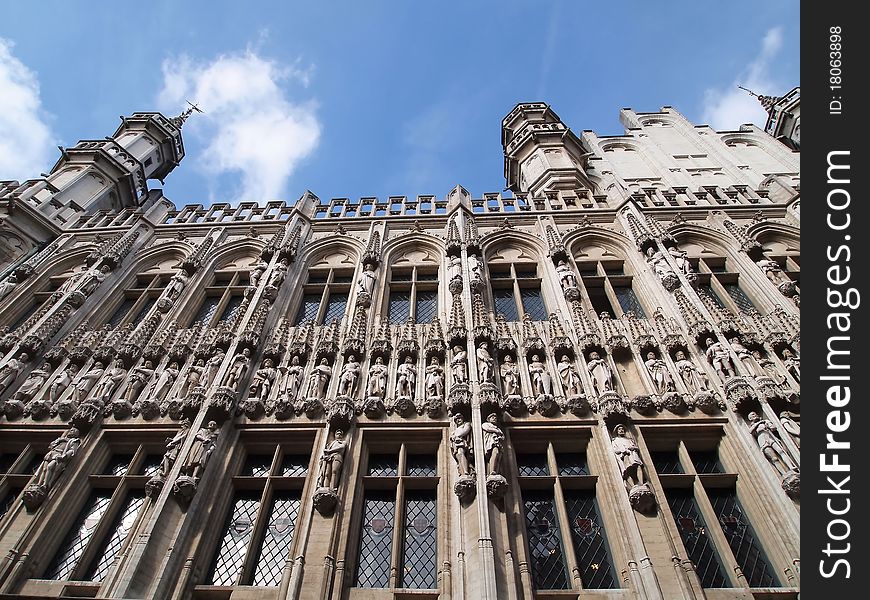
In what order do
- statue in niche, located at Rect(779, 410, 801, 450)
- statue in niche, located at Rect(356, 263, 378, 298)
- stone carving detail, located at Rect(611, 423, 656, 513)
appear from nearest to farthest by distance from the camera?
stone carving detail, located at Rect(611, 423, 656, 513)
statue in niche, located at Rect(779, 410, 801, 450)
statue in niche, located at Rect(356, 263, 378, 298)

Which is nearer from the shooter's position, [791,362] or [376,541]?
[376,541]

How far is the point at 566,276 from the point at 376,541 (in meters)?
8.17

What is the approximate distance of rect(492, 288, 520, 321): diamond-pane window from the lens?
14.0 metres

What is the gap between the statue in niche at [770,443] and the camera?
853 cm

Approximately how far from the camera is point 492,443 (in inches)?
353

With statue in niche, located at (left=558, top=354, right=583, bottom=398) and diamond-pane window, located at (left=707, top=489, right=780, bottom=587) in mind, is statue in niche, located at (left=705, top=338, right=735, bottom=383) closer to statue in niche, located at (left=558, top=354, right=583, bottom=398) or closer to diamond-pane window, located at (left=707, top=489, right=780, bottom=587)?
diamond-pane window, located at (left=707, top=489, right=780, bottom=587)

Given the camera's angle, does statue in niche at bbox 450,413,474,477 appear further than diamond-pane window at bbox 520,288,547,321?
No

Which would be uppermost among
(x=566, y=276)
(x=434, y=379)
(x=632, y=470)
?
(x=566, y=276)

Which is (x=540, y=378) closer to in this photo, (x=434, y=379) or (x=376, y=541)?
(x=434, y=379)

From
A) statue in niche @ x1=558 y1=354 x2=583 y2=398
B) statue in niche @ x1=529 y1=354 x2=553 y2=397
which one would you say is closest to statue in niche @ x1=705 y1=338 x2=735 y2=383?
statue in niche @ x1=558 y1=354 x2=583 y2=398

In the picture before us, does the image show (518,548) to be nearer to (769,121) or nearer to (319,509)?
(319,509)

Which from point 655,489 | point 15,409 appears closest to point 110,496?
point 15,409

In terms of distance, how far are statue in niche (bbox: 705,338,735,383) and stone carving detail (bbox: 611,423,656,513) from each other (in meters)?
2.49

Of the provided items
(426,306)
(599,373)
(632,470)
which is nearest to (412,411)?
(599,373)
